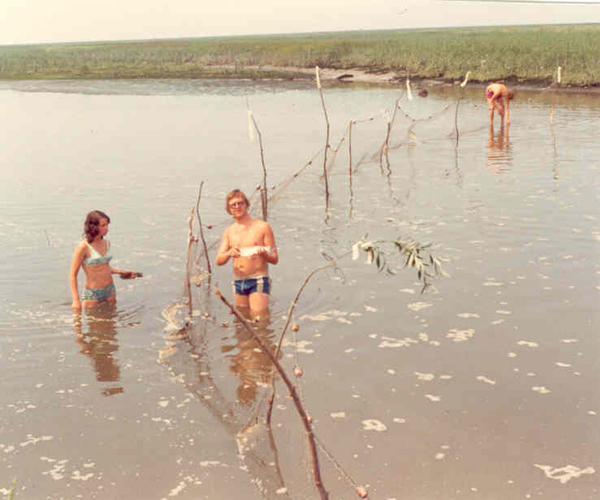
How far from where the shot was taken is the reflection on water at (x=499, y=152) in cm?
1619

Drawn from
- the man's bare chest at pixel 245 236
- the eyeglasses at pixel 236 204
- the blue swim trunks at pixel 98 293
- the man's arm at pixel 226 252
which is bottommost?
the blue swim trunks at pixel 98 293

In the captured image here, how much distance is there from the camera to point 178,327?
7.63 metres

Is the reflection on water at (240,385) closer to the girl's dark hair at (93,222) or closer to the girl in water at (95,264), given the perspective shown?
the girl in water at (95,264)

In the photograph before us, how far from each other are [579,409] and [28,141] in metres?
20.3

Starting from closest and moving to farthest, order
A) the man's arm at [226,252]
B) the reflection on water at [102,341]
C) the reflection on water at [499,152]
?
the reflection on water at [102,341], the man's arm at [226,252], the reflection on water at [499,152]

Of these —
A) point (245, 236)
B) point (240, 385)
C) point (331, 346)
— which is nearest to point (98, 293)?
point (245, 236)

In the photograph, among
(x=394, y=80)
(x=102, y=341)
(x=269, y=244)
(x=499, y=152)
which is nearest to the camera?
(x=269, y=244)

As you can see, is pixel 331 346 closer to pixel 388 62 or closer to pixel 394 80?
pixel 394 80

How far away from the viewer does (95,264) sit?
24.9 ft

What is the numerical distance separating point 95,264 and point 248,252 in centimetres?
163

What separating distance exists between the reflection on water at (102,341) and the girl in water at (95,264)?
14 centimetres

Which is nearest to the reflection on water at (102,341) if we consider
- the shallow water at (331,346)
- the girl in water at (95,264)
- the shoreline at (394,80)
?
the shallow water at (331,346)

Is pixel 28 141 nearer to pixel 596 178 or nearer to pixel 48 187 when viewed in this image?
pixel 48 187

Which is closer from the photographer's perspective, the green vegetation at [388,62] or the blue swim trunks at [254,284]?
the blue swim trunks at [254,284]
